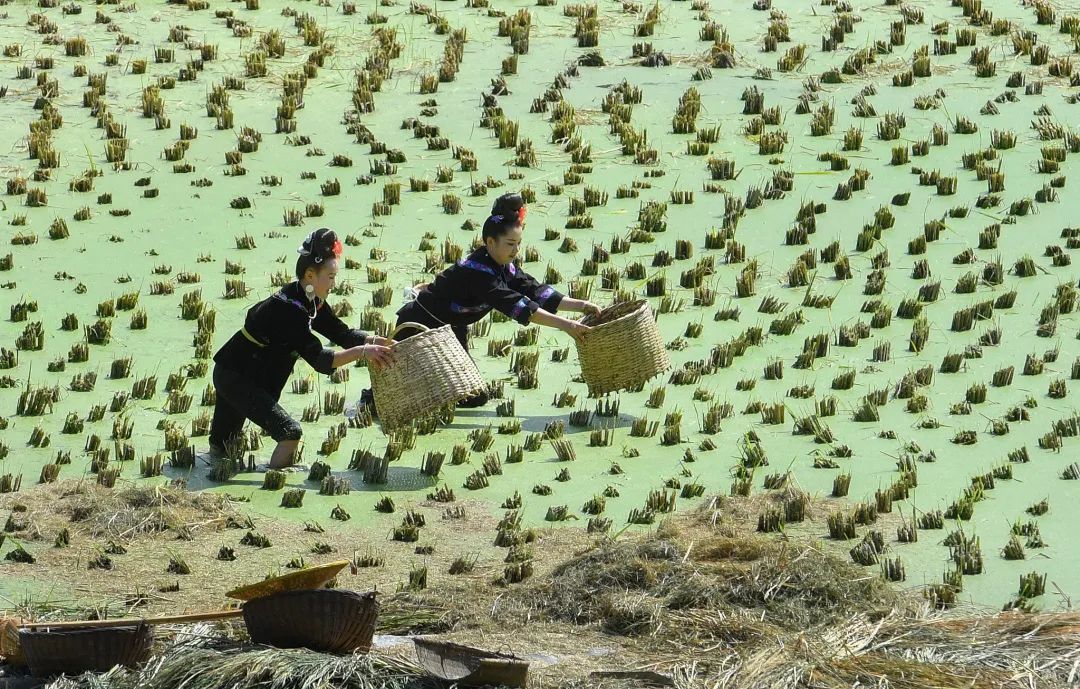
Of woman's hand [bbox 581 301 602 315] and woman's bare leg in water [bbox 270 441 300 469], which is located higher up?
woman's hand [bbox 581 301 602 315]

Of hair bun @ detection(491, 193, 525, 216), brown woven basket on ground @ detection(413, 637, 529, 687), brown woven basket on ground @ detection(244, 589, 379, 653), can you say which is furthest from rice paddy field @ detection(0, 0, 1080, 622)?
brown woven basket on ground @ detection(413, 637, 529, 687)

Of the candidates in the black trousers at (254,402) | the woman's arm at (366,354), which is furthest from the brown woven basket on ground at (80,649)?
the black trousers at (254,402)

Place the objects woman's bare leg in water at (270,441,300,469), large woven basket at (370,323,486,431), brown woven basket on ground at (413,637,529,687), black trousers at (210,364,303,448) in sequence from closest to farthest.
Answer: brown woven basket on ground at (413,637,529,687) → large woven basket at (370,323,486,431) → black trousers at (210,364,303,448) → woman's bare leg in water at (270,441,300,469)

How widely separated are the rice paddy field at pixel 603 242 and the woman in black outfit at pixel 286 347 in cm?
42

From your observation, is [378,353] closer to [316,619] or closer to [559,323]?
[559,323]

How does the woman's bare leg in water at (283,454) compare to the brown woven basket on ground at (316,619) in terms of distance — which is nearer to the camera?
the brown woven basket on ground at (316,619)

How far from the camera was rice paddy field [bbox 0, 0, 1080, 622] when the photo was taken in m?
10.2

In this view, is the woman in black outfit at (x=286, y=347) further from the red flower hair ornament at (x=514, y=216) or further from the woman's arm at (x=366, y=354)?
the red flower hair ornament at (x=514, y=216)

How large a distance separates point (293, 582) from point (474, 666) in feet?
2.99

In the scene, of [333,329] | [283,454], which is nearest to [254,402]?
[283,454]

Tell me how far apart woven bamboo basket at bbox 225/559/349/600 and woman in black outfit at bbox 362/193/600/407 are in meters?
3.84

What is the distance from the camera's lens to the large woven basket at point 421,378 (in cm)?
1009

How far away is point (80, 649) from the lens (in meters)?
7.14

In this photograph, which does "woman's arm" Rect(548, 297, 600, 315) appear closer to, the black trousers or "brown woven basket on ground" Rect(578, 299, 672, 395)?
"brown woven basket on ground" Rect(578, 299, 672, 395)
